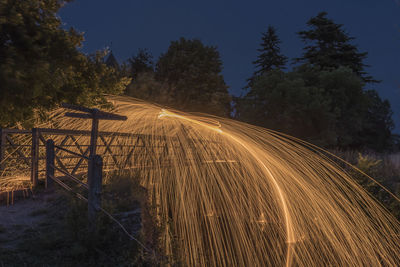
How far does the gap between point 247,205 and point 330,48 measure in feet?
106

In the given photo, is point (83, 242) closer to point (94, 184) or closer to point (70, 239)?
point (70, 239)

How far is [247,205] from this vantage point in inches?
444

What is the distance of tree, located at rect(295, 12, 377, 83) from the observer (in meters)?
36.3

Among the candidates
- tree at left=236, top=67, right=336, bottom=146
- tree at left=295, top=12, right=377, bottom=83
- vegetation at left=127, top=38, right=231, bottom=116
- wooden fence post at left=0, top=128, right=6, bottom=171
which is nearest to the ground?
wooden fence post at left=0, top=128, right=6, bottom=171

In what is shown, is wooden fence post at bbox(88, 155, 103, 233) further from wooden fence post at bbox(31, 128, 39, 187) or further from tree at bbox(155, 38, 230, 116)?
tree at bbox(155, 38, 230, 116)

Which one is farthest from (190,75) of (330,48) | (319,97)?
(330,48)

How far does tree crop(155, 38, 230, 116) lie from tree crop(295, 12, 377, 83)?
1310cm

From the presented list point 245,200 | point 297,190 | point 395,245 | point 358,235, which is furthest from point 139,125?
point 395,245

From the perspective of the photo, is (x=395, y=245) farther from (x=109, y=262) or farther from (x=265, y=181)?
(x=109, y=262)

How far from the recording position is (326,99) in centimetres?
3016

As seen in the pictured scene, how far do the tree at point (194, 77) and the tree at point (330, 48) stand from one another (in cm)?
1310

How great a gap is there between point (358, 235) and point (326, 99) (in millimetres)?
22654

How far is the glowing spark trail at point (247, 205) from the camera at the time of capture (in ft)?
26.4

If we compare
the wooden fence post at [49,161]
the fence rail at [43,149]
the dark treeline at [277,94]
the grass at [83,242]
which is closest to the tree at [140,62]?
the dark treeline at [277,94]
